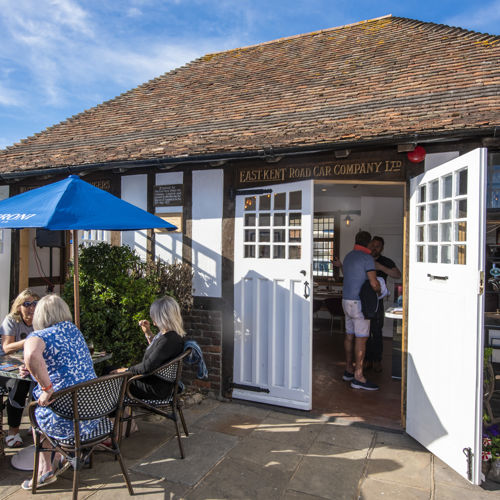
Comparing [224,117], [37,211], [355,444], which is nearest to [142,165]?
[224,117]

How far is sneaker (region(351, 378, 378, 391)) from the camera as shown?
566cm

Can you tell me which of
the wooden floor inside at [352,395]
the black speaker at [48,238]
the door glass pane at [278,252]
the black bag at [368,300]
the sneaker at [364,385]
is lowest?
the wooden floor inside at [352,395]

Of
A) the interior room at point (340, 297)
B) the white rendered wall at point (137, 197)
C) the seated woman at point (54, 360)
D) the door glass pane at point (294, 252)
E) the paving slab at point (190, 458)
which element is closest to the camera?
the seated woman at point (54, 360)

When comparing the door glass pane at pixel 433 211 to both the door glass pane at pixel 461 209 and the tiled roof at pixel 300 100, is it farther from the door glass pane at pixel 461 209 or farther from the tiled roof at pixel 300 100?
the tiled roof at pixel 300 100

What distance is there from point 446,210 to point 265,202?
212 cm

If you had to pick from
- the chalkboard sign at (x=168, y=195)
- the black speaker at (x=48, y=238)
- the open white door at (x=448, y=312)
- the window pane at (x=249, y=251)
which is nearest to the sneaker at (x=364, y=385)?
the open white door at (x=448, y=312)

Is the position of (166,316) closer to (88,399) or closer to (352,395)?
(88,399)

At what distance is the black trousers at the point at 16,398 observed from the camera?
397 cm

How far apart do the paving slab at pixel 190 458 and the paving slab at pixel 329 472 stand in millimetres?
761

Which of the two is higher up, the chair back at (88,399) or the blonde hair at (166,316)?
the blonde hair at (166,316)

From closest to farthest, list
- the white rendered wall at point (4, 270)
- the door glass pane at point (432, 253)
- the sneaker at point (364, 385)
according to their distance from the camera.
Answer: the door glass pane at point (432, 253)
the sneaker at point (364, 385)
the white rendered wall at point (4, 270)

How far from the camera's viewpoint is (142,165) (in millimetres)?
5680

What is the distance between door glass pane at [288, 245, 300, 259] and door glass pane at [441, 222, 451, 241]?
1.61m

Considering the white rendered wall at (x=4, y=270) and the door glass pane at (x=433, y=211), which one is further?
the white rendered wall at (x=4, y=270)
